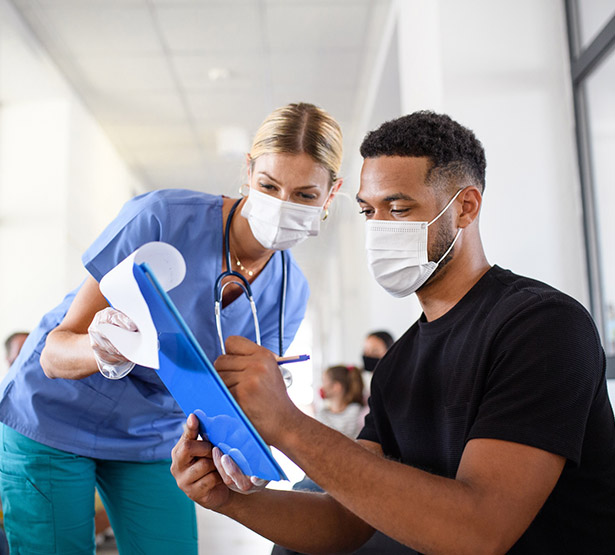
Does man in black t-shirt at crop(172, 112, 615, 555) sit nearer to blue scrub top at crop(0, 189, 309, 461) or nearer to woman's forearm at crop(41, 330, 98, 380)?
woman's forearm at crop(41, 330, 98, 380)

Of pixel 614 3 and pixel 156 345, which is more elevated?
pixel 614 3

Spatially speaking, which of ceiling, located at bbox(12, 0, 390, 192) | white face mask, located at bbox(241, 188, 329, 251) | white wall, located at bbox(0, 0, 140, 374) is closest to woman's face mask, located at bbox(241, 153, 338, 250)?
white face mask, located at bbox(241, 188, 329, 251)

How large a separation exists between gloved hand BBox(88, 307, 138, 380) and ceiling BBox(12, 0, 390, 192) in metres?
3.03

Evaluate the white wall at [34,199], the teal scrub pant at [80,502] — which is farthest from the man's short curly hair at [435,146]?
the white wall at [34,199]

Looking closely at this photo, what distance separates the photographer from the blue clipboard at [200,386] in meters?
0.61

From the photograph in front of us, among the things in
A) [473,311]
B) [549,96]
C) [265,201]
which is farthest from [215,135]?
[473,311]

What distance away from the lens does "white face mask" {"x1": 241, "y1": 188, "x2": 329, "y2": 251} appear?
1.40m

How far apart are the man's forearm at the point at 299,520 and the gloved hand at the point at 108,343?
0.82ft

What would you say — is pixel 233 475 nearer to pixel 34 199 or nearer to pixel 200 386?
pixel 200 386

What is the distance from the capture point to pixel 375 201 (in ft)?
3.73

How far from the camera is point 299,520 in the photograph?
1.01 metres

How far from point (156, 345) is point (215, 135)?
4.85 metres

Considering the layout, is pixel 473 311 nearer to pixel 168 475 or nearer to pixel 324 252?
pixel 168 475

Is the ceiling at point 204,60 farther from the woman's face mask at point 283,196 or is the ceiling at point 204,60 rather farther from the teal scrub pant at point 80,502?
the teal scrub pant at point 80,502
